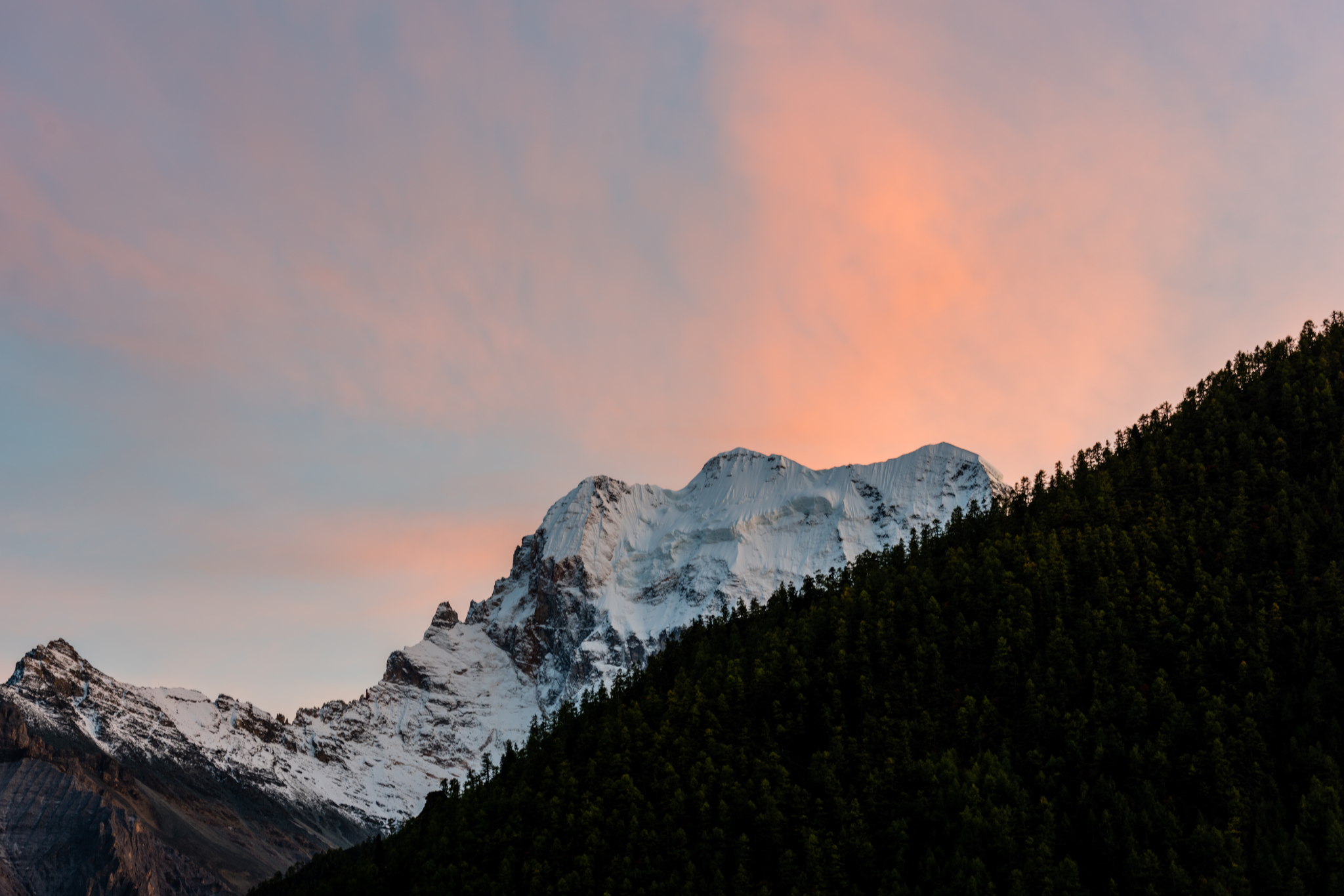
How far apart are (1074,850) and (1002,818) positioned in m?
10.4

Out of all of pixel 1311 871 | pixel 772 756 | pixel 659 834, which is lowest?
pixel 1311 871

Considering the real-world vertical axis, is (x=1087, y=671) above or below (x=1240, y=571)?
below

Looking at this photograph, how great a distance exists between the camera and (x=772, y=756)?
187125 millimetres

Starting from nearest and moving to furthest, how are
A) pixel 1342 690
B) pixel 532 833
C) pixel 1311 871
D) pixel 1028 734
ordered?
pixel 1311 871 → pixel 1342 690 → pixel 1028 734 → pixel 532 833

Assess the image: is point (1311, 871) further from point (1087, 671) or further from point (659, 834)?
point (659, 834)

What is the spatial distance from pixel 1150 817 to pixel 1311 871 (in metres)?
19.9

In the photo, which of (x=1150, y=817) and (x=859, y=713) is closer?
(x=1150, y=817)

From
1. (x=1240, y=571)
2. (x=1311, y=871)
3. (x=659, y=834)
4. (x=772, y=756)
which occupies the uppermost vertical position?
(x=1240, y=571)

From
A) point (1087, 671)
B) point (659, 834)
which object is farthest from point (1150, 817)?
→ point (659, 834)

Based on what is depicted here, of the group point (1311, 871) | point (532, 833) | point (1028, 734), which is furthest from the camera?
point (532, 833)

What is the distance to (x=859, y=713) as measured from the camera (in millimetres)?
197375

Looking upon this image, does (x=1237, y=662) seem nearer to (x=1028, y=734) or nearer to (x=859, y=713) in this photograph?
(x=1028, y=734)

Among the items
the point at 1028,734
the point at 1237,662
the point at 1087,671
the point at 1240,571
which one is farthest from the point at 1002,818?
the point at 1240,571

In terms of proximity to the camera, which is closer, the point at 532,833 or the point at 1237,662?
the point at 1237,662
